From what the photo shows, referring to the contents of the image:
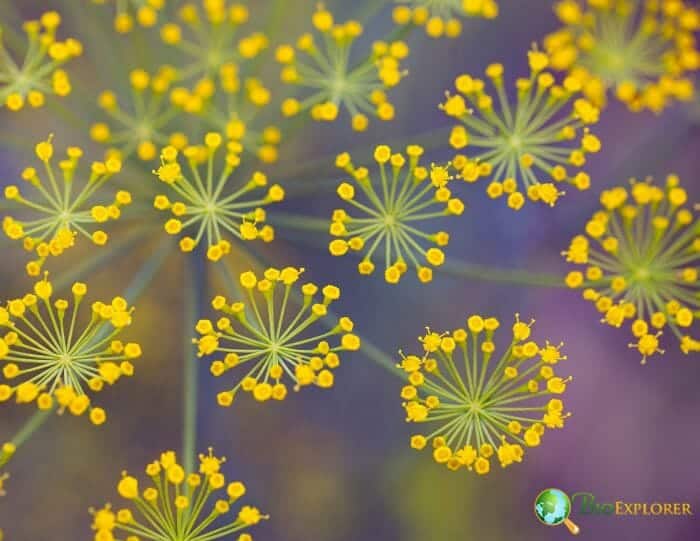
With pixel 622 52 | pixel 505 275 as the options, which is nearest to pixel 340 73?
pixel 505 275

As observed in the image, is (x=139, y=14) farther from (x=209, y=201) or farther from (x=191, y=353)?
(x=191, y=353)

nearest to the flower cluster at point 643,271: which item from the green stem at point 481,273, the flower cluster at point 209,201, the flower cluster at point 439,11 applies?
the green stem at point 481,273

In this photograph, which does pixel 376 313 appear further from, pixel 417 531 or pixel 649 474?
pixel 649 474

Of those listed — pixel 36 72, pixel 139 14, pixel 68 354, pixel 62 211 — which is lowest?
pixel 68 354

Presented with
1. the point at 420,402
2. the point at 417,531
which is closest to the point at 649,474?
the point at 417,531

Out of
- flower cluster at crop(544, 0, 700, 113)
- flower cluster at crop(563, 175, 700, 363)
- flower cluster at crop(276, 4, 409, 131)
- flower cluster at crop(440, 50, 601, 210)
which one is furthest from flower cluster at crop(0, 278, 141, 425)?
flower cluster at crop(544, 0, 700, 113)
